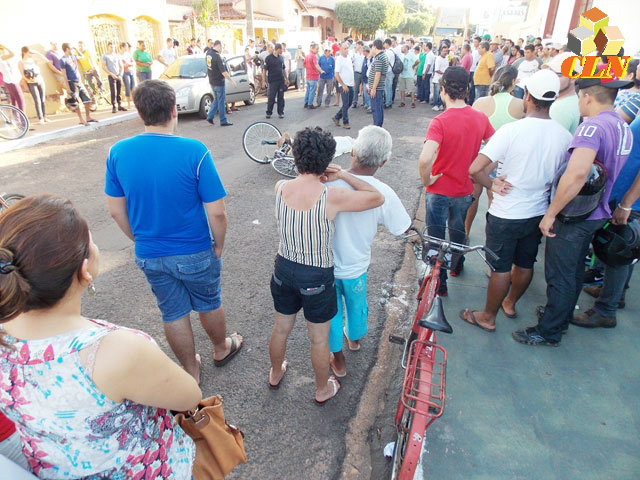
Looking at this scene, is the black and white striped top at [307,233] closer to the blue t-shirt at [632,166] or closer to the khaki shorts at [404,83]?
the blue t-shirt at [632,166]

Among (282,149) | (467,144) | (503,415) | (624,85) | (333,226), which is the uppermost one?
(624,85)

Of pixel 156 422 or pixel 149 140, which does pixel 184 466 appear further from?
pixel 149 140

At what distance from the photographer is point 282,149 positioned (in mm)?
6750

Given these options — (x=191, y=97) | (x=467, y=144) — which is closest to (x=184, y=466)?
(x=467, y=144)

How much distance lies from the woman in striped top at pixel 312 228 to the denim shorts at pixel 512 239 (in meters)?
1.37

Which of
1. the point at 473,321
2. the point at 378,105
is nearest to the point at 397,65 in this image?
the point at 378,105

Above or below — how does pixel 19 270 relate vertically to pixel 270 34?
Result: below

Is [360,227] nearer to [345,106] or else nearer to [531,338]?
[531,338]

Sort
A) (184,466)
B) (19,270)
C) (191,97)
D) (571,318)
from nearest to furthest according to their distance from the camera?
1. (19,270)
2. (184,466)
3. (571,318)
4. (191,97)

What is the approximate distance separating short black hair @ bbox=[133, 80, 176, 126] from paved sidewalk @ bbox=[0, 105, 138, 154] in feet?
27.4

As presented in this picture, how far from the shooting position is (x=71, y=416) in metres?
1.10

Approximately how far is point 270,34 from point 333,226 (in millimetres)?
36723

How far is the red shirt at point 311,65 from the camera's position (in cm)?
1259

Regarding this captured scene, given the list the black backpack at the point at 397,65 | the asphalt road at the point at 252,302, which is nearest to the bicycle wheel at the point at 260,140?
the asphalt road at the point at 252,302
